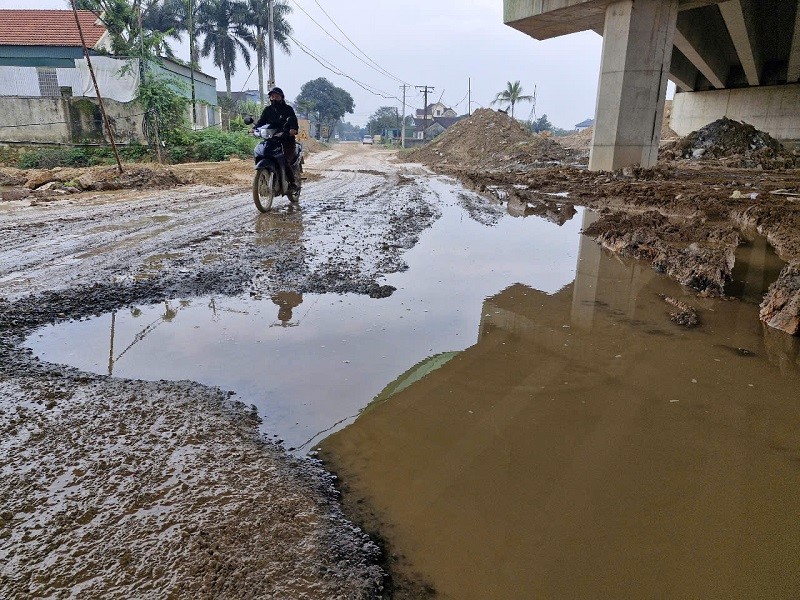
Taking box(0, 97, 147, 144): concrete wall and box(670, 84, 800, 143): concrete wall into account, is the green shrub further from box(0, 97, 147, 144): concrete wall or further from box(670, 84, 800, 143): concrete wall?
box(670, 84, 800, 143): concrete wall

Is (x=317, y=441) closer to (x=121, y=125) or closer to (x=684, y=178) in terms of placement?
(x=684, y=178)

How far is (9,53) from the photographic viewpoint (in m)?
24.7

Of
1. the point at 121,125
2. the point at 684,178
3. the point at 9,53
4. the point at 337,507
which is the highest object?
the point at 9,53

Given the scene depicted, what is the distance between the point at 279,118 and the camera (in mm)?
8305

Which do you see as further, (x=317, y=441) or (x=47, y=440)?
(x=317, y=441)

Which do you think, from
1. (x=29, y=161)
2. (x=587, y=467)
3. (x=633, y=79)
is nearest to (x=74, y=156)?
(x=29, y=161)

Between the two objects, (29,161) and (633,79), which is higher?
(633,79)

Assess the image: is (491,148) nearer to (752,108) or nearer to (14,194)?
(752,108)

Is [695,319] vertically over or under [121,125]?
under

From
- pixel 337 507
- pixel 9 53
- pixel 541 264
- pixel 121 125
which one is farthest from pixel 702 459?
pixel 9 53

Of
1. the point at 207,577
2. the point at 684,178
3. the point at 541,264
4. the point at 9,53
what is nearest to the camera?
the point at 207,577

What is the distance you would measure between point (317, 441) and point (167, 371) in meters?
1.12

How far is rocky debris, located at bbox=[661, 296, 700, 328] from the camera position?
148 inches

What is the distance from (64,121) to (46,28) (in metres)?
10.7
